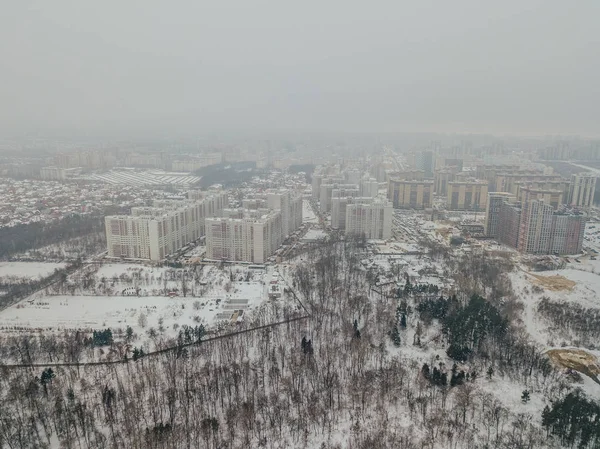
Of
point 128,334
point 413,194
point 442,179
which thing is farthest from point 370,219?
point 442,179

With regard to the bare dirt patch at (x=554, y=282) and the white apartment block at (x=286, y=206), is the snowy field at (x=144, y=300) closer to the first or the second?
the white apartment block at (x=286, y=206)

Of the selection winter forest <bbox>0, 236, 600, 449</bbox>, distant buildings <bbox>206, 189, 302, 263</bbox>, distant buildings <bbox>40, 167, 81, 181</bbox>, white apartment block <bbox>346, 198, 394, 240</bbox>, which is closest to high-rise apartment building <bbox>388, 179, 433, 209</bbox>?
white apartment block <bbox>346, 198, 394, 240</bbox>

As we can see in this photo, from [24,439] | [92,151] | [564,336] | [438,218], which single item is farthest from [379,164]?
[24,439]

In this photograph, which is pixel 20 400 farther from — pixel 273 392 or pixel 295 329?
pixel 295 329

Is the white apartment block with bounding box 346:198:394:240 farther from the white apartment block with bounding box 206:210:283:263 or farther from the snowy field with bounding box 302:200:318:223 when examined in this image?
the white apartment block with bounding box 206:210:283:263

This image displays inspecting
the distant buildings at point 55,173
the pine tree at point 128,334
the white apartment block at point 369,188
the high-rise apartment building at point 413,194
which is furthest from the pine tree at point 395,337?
the distant buildings at point 55,173
